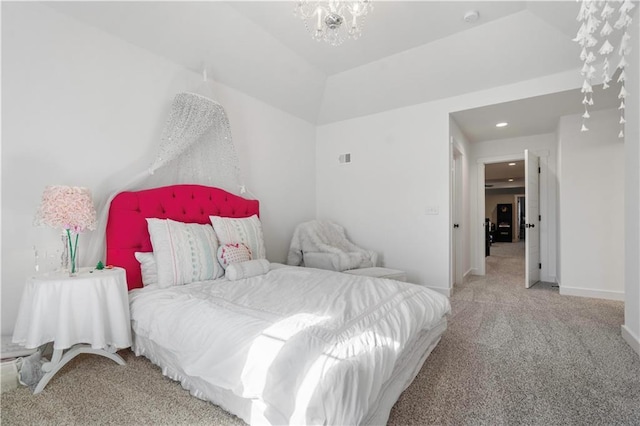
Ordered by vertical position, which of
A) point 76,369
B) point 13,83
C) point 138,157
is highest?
point 13,83

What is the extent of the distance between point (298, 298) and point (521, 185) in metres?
12.0

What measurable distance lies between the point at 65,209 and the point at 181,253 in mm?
751

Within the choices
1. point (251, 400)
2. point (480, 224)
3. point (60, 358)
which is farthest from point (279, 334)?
point (480, 224)

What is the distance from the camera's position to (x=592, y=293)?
3.77 m

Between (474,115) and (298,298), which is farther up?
(474,115)

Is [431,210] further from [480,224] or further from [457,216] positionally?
[480,224]

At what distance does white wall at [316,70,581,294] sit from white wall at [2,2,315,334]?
2402mm

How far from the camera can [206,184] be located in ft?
10.3

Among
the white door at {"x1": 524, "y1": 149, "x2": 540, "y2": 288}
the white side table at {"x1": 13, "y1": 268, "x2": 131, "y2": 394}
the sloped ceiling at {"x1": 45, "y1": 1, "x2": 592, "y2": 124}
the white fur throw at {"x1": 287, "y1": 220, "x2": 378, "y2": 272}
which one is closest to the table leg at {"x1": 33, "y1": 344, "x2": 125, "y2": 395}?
the white side table at {"x1": 13, "y1": 268, "x2": 131, "y2": 394}

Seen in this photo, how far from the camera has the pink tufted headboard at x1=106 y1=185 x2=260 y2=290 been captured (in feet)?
7.52

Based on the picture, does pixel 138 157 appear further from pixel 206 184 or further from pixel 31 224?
pixel 31 224

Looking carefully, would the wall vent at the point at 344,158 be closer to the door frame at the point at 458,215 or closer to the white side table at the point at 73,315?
the door frame at the point at 458,215

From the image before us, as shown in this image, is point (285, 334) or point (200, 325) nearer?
point (285, 334)

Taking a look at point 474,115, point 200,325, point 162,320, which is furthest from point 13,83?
point 474,115
